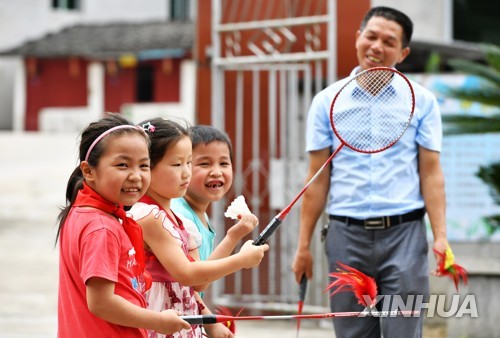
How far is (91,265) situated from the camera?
3.12 meters

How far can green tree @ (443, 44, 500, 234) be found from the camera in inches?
321

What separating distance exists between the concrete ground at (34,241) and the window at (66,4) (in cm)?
644

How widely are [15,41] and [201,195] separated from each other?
98.6 feet

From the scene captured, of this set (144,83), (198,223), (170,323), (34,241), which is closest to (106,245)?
(170,323)

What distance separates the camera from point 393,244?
455cm

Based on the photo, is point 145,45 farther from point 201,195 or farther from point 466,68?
point 201,195

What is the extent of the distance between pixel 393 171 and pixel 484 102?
3894 millimetres

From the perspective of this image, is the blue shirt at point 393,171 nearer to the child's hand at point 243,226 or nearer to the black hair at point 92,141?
the child's hand at point 243,226

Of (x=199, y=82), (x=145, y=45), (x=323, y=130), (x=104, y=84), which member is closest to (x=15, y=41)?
(x=104, y=84)

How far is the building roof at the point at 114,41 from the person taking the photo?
97.0 ft

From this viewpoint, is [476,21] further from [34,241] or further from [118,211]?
[118,211]

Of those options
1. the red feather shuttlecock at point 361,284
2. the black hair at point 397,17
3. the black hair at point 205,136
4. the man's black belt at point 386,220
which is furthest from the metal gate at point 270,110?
the black hair at point 205,136

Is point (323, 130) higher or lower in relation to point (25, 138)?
higher

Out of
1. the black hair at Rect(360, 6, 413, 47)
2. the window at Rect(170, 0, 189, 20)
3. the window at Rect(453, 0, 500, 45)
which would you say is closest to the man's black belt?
the black hair at Rect(360, 6, 413, 47)
